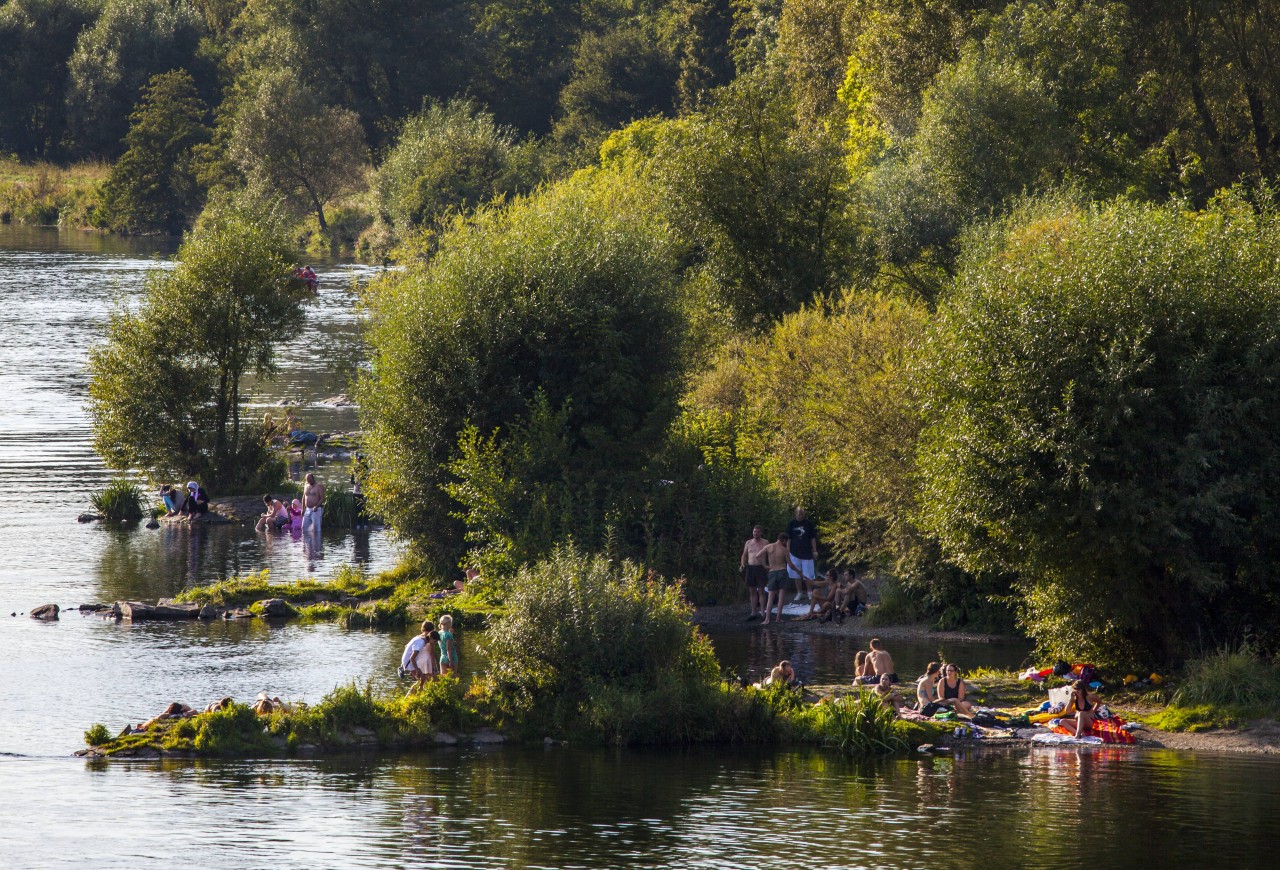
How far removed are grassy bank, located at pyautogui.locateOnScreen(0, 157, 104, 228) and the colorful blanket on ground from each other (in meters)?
134

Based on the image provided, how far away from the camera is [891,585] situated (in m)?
36.8

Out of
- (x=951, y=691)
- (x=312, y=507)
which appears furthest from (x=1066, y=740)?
(x=312, y=507)

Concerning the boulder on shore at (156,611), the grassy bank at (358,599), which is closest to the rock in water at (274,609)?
the grassy bank at (358,599)

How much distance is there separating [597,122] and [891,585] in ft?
303

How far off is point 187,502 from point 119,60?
348ft

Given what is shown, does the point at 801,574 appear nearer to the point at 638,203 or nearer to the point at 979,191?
the point at 979,191

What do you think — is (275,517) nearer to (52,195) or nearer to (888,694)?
(888,694)

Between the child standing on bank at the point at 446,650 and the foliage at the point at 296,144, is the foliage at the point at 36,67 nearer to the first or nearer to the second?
the foliage at the point at 296,144

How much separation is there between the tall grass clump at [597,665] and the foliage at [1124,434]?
6.20 metres

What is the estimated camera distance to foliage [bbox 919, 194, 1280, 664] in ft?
89.9

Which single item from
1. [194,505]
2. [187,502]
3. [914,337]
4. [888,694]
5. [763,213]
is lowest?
[888,694]

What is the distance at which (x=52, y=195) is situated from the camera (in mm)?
147875

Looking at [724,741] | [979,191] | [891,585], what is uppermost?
[979,191]

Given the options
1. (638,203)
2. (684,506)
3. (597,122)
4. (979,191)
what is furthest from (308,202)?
(684,506)
